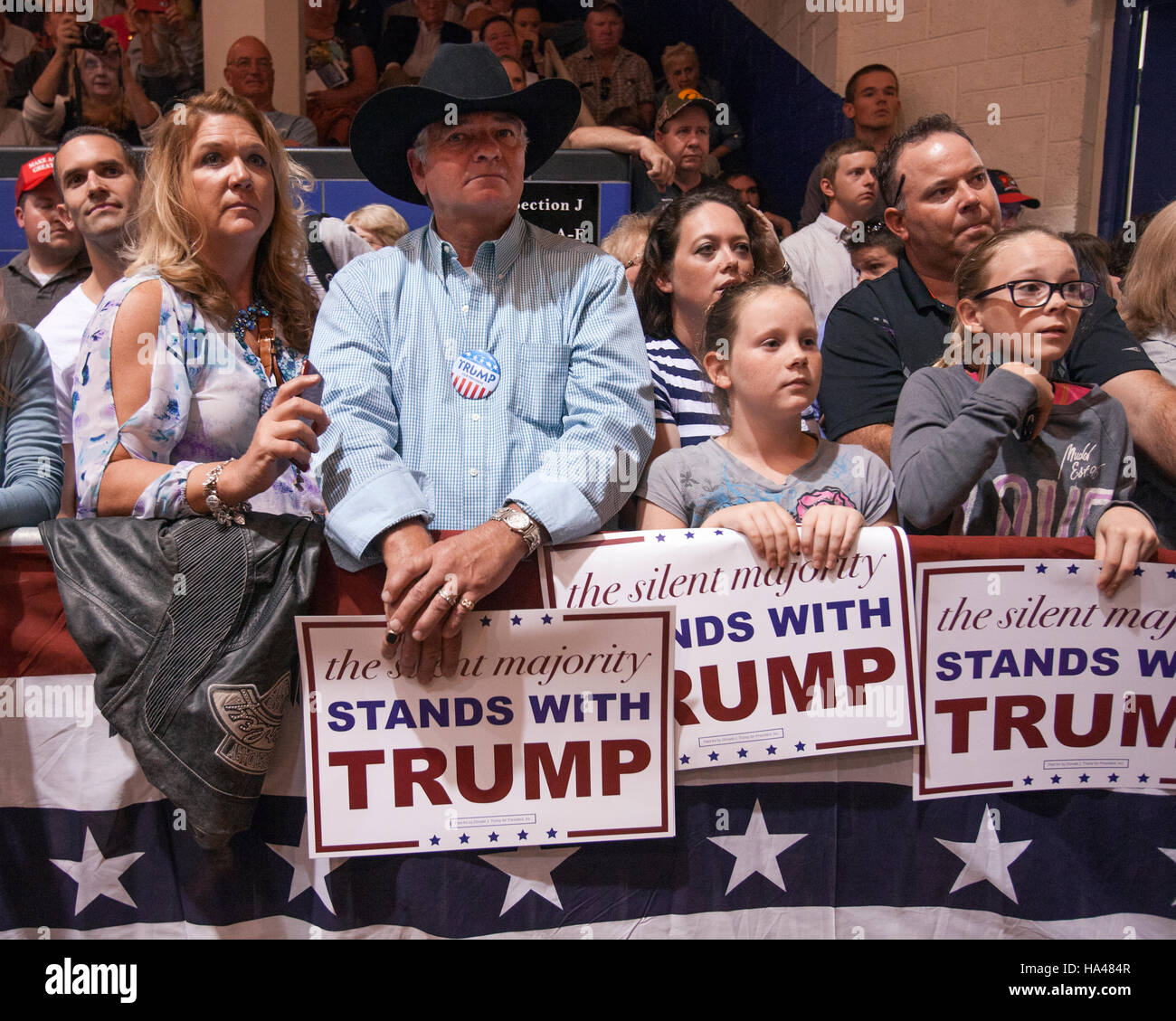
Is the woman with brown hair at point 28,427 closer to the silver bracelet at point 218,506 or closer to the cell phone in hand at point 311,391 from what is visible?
the silver bracelet at point 218,506

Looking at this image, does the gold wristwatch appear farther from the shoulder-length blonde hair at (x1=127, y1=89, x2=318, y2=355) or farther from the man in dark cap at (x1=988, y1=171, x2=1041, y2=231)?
the man in dark cap at (x1=988, y1=171, x2=1041, y2=231)

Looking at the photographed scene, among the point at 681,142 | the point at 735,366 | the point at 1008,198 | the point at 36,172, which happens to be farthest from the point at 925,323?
the point at 36,172

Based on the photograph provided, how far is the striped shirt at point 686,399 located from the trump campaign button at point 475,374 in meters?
0.49

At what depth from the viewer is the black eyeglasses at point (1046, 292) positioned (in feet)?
6.70

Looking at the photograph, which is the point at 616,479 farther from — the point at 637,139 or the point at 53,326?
the point at 637,139

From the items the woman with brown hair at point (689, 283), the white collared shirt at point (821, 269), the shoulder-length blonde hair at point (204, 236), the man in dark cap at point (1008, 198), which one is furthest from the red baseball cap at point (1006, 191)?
the shoulder-length blonde hair at point (204, 236)

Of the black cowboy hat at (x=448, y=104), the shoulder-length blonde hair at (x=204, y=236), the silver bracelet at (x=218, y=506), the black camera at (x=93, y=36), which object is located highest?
the black camera at (x=93, y=36)

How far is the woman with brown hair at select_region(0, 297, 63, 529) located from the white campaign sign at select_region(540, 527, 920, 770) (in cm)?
102

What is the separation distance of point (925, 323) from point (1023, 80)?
3787mm

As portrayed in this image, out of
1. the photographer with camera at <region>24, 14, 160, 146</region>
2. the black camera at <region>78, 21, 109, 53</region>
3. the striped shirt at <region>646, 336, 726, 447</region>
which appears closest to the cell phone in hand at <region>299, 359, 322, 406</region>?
the striped shirt at <region>646, 336, 726, 447</region>

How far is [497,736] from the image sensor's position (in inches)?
68.9

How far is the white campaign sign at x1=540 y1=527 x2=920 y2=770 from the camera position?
5.78 ft

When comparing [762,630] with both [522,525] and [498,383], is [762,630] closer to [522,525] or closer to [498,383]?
[522,525]
